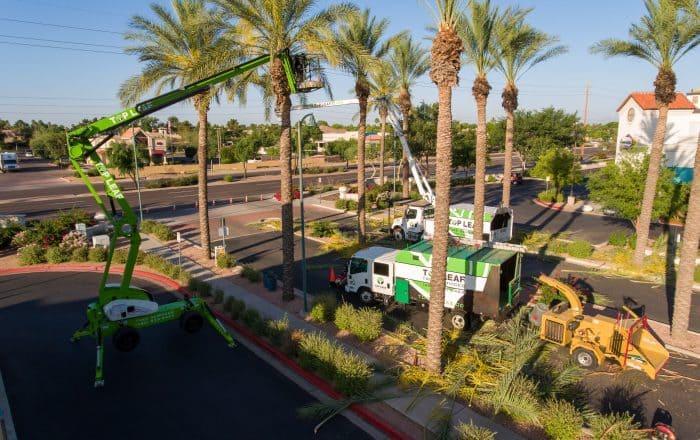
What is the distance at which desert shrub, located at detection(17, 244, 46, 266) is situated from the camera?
77.6 feet

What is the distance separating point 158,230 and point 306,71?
57.4 ft

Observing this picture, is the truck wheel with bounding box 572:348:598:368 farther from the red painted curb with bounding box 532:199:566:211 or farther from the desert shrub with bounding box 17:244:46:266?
the red painted curb with bounding box 532:199:566:211

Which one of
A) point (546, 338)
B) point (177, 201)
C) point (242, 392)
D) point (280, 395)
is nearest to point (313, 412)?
point (280, 395)

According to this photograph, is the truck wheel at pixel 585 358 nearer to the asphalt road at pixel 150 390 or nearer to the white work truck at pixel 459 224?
the asphalt road at pixel 150 390

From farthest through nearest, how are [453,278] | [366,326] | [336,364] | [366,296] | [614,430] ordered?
[366,296], [453,278], [366,326], [336,364], [614,430]

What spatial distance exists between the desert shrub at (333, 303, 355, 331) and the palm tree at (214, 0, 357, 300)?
4.10 meters

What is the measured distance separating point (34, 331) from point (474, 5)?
21.4 metres

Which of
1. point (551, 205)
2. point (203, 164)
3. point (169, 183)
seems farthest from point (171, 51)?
point (169, 183)

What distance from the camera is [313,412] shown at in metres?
10.5

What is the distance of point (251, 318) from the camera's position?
50.1 feet

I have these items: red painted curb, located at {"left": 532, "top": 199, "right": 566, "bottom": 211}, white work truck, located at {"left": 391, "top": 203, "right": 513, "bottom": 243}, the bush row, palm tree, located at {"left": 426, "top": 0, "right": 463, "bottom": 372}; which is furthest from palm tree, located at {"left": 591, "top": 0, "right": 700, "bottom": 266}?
A: the bush row

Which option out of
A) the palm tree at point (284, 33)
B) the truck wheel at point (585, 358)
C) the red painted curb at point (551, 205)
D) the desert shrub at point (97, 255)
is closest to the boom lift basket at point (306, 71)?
the palm tree at point (284, 33)

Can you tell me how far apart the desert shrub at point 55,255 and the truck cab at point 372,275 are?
52.7 ft

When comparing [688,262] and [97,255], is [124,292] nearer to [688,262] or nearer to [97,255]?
[97,255]
